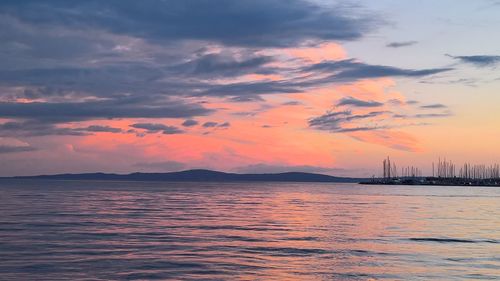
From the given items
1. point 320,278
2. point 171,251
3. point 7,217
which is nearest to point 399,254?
point 320,278

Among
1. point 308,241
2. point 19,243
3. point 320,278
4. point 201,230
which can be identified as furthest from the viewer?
point 201,230

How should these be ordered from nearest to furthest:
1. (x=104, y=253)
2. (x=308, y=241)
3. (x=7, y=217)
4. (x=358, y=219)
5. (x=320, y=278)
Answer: (x=320, y=278) → (x=104, y=253) → (x=308, y=241) → (x=7, y=217) → (x=358, y=219)

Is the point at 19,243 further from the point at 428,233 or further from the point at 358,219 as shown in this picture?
the point at 358,219

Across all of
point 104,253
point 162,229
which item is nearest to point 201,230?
point 162,229

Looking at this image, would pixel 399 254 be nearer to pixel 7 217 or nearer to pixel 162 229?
pixel 162 229

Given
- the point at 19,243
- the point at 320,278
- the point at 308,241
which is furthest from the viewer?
the point at 308,241

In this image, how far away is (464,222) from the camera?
59.0m

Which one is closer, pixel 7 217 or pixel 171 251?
pixel 171 251

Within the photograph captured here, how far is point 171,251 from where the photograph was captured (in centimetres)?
3412

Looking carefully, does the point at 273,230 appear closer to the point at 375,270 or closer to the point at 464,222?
the point at 375,270

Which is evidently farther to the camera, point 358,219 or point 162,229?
point 358,219

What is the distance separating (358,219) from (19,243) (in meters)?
36.4

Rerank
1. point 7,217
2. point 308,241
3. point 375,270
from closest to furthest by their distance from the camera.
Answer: point 375,270 → point 308,241 → point 7,217

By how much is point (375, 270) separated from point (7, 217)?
135 ft
